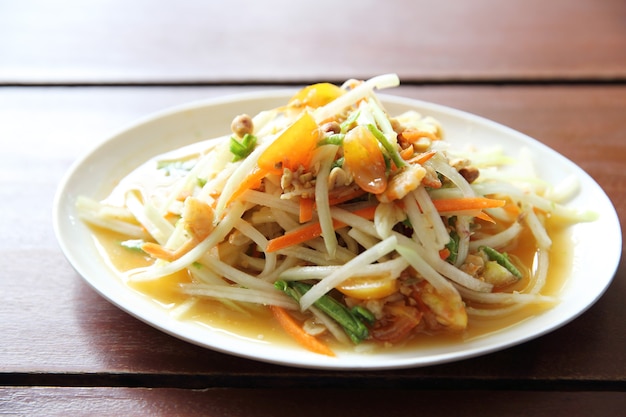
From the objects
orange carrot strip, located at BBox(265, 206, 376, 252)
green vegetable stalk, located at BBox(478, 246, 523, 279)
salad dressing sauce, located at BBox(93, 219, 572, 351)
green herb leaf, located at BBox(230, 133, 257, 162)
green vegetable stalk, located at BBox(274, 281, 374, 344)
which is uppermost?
green herb leaf, located at BBox(230, 133, 257, 162)

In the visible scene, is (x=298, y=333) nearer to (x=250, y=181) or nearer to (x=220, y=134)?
(x=250, y=181)

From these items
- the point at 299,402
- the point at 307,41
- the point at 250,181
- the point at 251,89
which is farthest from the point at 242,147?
the point at 307,41

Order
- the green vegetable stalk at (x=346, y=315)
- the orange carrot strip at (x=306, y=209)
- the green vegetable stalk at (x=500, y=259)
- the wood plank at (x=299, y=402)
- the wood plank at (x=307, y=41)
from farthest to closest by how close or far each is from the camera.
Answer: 1. the wood plank at (x=307, y=41)
2. the green vegetable stalk at (x=500, y=259)
3. the orange carrot strip at (x=306, y=209)
4. the green vegetable stalk at (x=346, y=315)
5. the wood plank at (x=299, y=402)

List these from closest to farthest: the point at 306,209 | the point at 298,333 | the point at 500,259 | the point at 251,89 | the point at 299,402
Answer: the point at 299,402 < the point at 298,333 < the point at 306,209 < the point at 500,259 < the point at 251,89

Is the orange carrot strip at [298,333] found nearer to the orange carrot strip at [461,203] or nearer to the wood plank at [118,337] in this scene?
the wood plank at [118,337]

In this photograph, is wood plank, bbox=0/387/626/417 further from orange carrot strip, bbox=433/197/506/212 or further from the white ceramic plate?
orange carrot strip, bbox=433/197/506/212

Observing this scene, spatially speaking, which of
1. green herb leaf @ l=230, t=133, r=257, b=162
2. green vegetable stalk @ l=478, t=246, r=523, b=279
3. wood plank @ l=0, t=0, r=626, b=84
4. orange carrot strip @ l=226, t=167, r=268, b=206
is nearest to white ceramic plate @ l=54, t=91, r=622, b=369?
green vegetable stalk @ l=478, t=246, r=523, b=279

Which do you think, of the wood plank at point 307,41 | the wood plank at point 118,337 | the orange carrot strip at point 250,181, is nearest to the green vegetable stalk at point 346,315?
the wood plank at point 118,337
